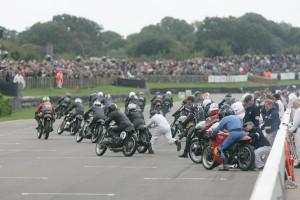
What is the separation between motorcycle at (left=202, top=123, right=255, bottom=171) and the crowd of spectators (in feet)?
101

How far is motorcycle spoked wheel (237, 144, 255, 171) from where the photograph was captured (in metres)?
20.1

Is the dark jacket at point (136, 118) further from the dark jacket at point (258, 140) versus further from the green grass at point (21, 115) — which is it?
the green grass at point (21, 115)

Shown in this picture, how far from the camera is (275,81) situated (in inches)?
3607

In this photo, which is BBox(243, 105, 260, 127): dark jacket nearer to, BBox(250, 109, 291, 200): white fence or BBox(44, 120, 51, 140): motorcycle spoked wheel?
BBox(250, 109, 291, 200): white fence

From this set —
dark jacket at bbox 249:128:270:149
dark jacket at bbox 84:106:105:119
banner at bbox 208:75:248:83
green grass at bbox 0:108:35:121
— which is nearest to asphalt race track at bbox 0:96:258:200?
dark jacket at bbox 249:128:270:149

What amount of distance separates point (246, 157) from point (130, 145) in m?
5.40

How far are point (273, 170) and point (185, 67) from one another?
75412 mm

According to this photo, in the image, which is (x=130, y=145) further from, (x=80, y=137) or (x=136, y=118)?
(x=80, y=137)

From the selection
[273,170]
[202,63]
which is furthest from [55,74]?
[273,170]

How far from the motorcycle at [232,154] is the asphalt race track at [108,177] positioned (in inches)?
8.8

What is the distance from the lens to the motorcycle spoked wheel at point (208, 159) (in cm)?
2089

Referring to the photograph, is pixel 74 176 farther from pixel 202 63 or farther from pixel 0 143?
pixel 202 63

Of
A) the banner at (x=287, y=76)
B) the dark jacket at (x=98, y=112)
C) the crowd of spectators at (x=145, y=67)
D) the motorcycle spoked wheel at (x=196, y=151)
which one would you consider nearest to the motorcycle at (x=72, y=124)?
the dark jacket at (x=98, y=112)

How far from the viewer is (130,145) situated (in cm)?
2502
